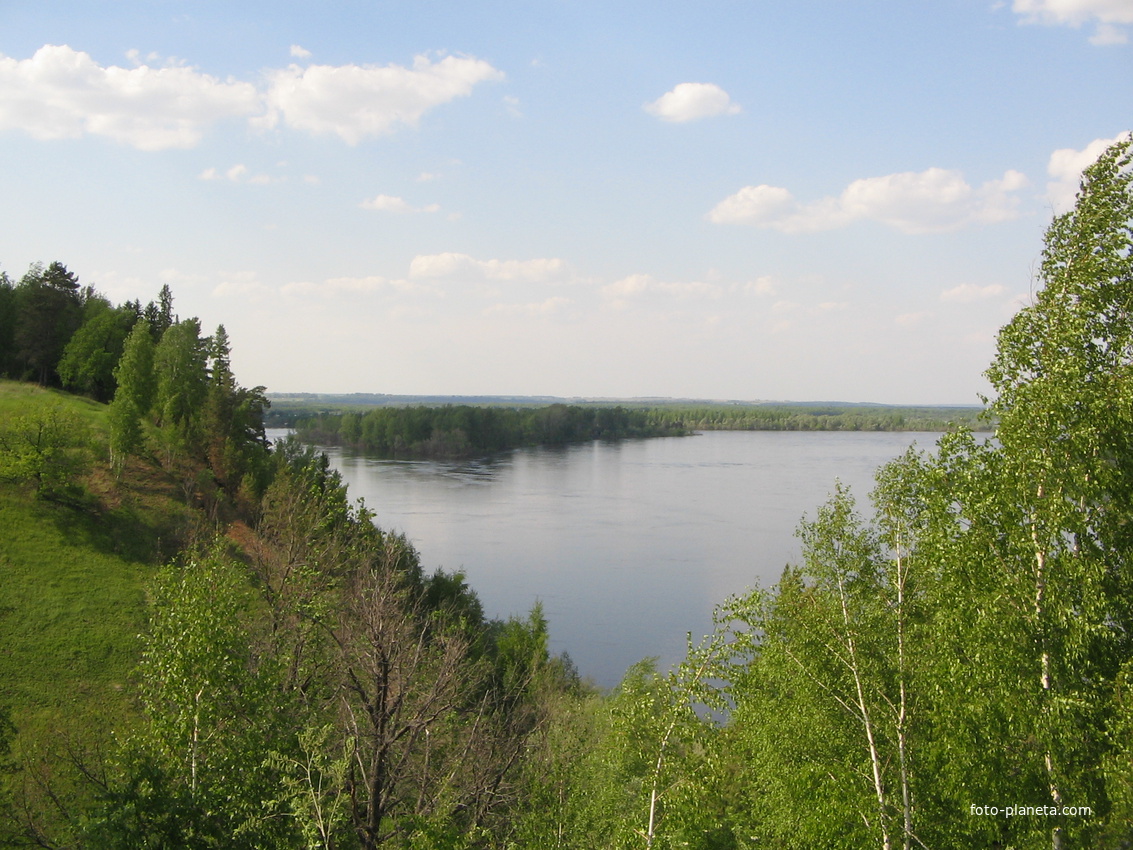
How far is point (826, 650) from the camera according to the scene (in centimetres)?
574

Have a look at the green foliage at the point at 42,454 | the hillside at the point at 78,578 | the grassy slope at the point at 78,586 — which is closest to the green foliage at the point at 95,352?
the hillside at the point at 78,578

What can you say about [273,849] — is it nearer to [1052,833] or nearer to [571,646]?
[1052,833]

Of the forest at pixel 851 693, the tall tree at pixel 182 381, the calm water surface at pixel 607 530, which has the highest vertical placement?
the tall tree at pixel 182 381

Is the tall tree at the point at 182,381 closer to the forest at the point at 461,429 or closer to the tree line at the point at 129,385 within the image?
the tree line at the point at 129,385

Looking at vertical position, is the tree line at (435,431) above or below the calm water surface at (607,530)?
above

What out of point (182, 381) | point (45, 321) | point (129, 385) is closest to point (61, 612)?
point (129, 385)

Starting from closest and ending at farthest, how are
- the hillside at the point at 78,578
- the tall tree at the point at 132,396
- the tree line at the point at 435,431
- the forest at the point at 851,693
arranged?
the forest at the point at 851,693, the hillside at the point at 78,578, the tall tree at the point at 132,396, the tree line at the point at 435,431

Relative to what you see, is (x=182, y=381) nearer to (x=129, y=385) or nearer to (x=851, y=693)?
(x=129, y=385)

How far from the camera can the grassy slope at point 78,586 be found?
13266 millimetres

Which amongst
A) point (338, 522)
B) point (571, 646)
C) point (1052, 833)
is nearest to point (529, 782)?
point (1052, 833)

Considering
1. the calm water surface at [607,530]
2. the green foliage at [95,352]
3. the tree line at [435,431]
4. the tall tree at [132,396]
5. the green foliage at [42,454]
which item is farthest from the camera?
the tree line at [435,431]

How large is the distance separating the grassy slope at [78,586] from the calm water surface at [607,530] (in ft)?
30.8

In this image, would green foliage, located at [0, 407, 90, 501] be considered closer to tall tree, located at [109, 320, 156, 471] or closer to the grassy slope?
the grassy slope

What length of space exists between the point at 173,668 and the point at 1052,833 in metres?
5.85
